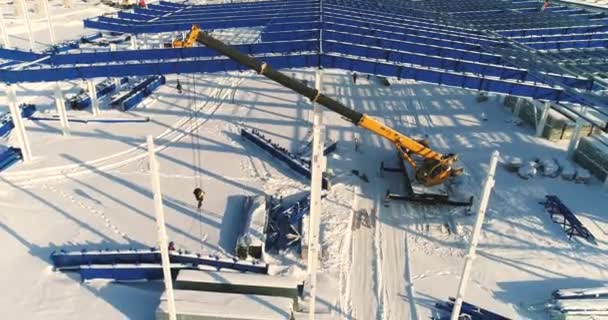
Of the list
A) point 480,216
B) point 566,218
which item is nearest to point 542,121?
point 566,218

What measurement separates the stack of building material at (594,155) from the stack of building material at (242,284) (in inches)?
600

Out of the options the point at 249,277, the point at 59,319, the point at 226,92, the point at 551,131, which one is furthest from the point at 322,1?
the point at 59,319

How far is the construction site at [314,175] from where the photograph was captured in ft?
39.0

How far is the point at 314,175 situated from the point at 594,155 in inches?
616

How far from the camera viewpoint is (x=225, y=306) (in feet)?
35.3

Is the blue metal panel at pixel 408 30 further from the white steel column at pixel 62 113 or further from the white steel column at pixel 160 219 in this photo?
the white steel column at pixel 160 219

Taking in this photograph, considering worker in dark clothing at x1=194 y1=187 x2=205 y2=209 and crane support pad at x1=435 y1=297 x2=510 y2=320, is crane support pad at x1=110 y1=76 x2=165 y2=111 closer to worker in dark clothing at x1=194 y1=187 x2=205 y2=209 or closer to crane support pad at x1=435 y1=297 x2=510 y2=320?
worker in dark clothing at x1=194 y1=187 x2=205 y2=209

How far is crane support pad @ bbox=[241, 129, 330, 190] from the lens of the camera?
18.2 metres

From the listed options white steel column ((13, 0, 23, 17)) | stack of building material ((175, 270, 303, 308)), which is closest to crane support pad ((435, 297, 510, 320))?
stack of building material ((175, 270, 303, 308))

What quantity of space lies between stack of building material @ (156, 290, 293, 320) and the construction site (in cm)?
5

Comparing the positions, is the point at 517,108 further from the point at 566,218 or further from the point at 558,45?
the point at 566,218

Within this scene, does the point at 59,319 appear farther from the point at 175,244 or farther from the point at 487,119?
the point at 487,119

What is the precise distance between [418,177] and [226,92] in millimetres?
15757

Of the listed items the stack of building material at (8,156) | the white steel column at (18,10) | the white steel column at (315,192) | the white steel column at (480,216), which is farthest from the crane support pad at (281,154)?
the white steel column at (18,10)
